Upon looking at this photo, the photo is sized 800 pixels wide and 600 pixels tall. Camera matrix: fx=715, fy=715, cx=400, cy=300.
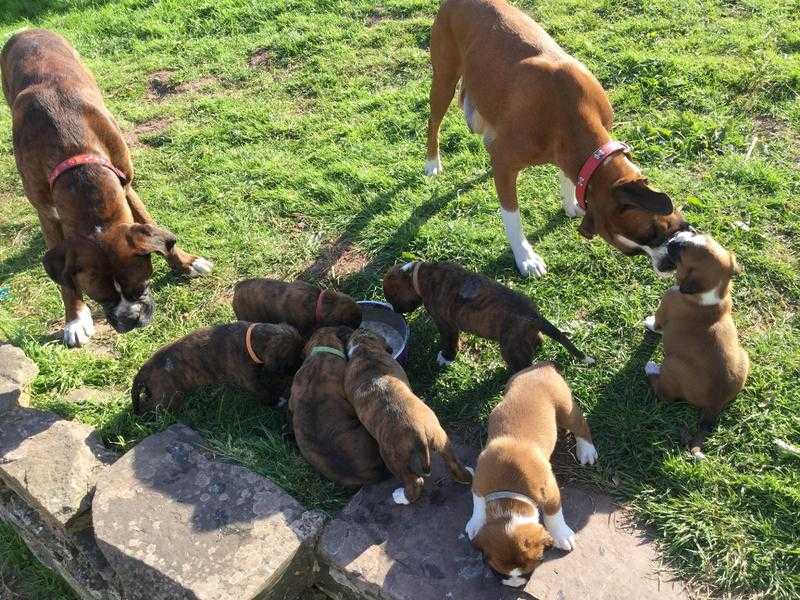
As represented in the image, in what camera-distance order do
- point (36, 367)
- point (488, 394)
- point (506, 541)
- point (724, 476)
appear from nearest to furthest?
point (506, 541), point (724, 476), point (488, 394), point (36, 367)

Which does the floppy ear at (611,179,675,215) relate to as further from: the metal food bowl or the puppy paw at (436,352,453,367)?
the metal food bowl

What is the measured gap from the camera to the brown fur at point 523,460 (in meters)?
3.31

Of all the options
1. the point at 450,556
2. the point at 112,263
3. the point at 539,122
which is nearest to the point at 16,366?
the point at 112,263

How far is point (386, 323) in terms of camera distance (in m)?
5.48

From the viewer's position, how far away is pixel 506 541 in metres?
3.27

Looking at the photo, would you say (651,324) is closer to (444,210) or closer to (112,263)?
(444,210)

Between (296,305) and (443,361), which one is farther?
(296,305)

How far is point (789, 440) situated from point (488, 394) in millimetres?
1816

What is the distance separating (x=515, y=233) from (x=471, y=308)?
3.71 feet

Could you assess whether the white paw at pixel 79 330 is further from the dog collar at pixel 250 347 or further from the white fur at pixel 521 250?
the white fur at pixel 521 250

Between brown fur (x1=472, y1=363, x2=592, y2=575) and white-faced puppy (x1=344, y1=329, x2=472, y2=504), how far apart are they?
27 centimetres

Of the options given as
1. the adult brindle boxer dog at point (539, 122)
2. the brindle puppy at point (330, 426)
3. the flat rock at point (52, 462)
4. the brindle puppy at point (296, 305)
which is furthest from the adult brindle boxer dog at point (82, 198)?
the adult brindle boxer dog at point (539, 122)

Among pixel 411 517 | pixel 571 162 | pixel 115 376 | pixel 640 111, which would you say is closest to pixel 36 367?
pixel 115 376

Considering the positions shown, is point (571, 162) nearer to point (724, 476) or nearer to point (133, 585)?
point (724, 476)
